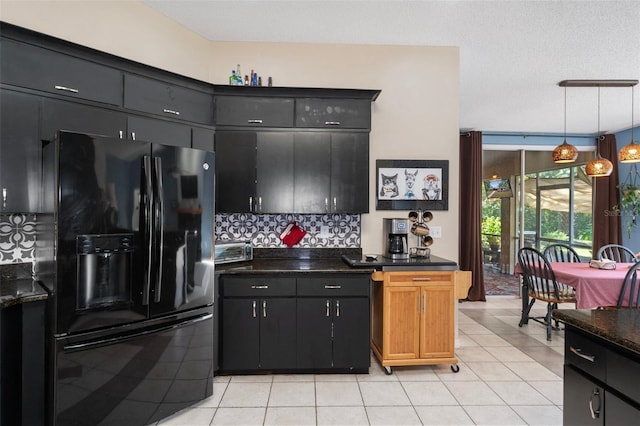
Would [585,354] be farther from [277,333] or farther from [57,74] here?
[57,74]

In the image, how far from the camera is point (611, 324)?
1.48 meters

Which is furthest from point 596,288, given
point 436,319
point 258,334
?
point 258,334

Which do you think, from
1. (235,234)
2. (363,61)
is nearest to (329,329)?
(235,234)

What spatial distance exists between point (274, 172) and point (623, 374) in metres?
2.74

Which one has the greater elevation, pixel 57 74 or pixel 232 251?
pixel 57 74

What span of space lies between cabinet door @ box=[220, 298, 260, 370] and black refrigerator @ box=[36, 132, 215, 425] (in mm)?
319

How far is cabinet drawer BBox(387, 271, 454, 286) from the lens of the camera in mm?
3121

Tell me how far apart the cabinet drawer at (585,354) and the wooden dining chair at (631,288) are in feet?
8.63

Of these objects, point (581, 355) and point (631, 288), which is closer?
point (581, 355)

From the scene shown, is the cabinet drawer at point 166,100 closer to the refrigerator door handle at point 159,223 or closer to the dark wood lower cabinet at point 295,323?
the refrigerator door handle at point 159,223

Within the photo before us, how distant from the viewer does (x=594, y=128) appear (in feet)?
20.5

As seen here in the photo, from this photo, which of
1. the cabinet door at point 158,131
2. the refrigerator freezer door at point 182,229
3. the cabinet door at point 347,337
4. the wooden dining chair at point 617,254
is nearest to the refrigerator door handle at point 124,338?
the refrigerator freezer door at point 182,229

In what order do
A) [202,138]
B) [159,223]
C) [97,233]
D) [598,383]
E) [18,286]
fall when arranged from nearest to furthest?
[598,383], [97,233], [18,286], [159,223], [202,138]

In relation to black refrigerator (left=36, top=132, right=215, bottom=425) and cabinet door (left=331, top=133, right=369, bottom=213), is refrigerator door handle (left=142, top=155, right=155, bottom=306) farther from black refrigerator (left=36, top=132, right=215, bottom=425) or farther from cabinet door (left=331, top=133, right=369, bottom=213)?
cabinet door (left=331, top=133, right=369, bottom=213)
